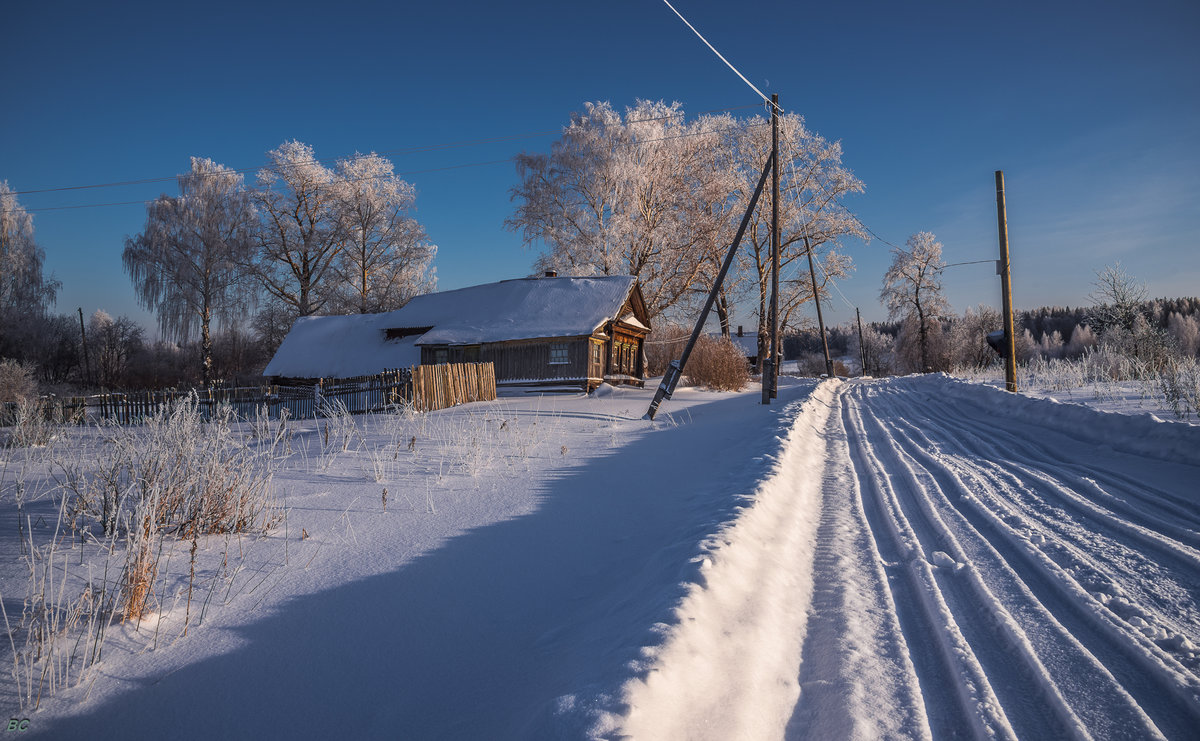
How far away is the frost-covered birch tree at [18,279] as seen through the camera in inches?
1153

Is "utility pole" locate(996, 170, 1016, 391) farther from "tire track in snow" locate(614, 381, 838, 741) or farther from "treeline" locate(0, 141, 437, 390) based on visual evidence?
"treeline" locate(0, 141, 437, 390)

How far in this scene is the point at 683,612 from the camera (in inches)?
103

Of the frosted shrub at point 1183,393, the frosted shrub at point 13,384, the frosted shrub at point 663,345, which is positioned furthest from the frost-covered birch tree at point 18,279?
the frosted shrub at point 1183,393

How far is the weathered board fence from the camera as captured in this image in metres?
14.7

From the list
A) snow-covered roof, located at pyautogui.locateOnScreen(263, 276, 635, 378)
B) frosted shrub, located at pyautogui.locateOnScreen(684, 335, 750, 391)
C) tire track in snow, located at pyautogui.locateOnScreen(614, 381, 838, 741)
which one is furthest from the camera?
frosted shrub, located at pyautogui.locateOnScreen(684, 335, 750, 391)

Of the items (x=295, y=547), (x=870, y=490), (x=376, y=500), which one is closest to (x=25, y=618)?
(x=295, y=547)

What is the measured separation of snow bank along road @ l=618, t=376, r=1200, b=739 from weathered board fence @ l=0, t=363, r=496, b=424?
1122 cm

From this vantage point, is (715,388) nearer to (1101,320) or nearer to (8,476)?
(1101,320)

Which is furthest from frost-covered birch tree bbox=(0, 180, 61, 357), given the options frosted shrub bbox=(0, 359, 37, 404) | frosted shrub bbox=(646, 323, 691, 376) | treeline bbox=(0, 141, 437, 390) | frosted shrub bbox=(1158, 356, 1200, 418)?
frosted shrub bbox=(1158, 356, 1200, 418)

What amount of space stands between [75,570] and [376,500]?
2142 millimetres

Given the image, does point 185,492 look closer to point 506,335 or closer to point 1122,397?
point 1122,397

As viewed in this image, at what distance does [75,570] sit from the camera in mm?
3482

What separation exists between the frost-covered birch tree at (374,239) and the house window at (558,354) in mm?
17909

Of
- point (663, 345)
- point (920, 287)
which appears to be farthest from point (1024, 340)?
point (663, 345)
